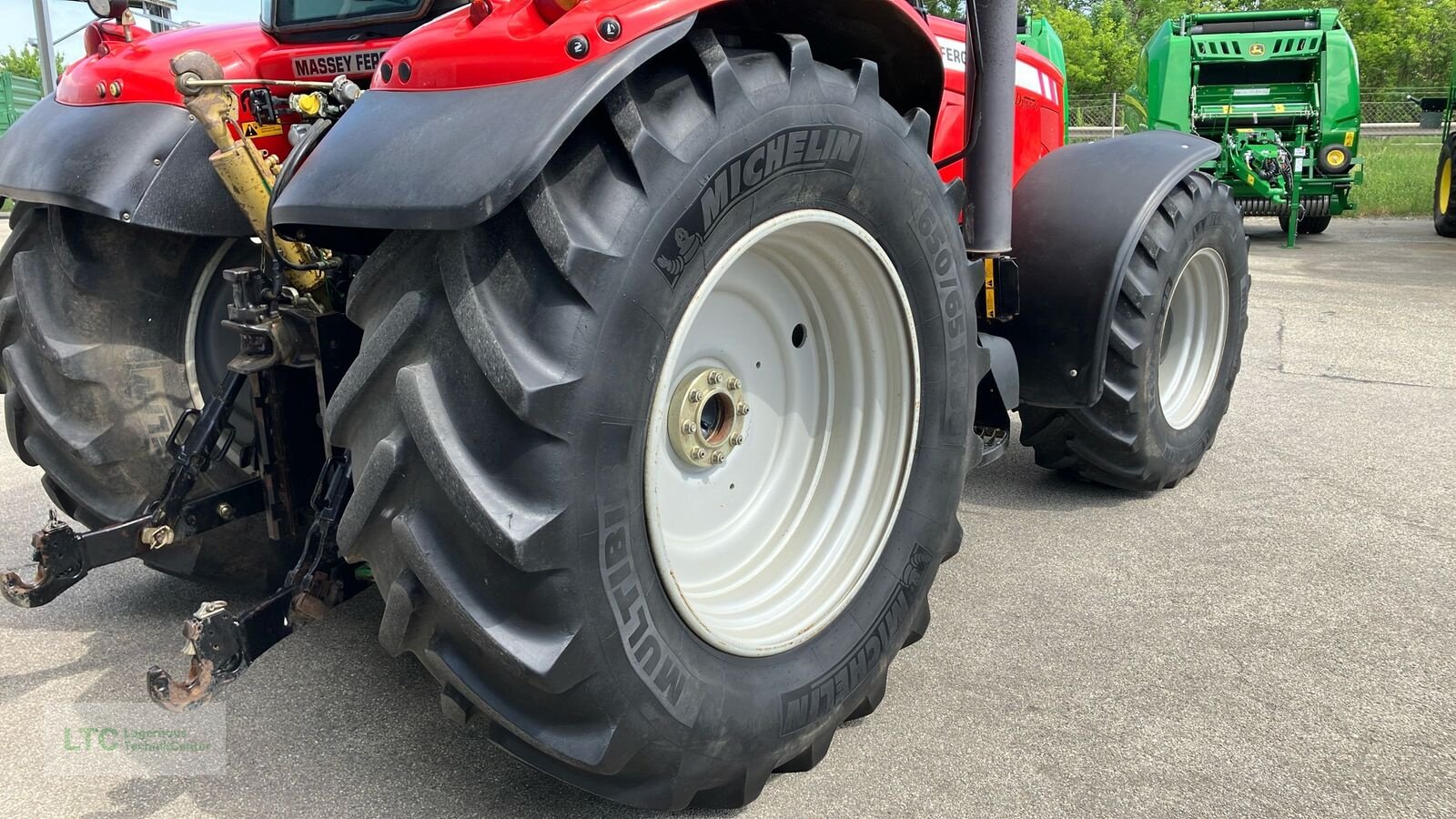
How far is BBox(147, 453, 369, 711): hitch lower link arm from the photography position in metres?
1.85

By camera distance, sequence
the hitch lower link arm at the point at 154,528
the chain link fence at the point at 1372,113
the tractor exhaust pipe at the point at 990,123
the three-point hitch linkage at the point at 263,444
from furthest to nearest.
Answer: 1. the chain link fence at the point at 1372,113
2. the tractor exhaust pipe at the point at 990,123
3. the hitch lower link arm at the point at 154,528
4. the three-point hitch linkage at the point at 263,444

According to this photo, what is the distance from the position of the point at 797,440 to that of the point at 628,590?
83cm

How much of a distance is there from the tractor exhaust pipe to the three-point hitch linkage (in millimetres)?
1450

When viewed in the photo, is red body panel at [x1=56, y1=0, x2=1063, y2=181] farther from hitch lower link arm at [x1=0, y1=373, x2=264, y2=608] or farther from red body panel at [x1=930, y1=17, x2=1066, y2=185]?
hitch lower link arm at [x1=0, y1=373, x2=264, y2=608]

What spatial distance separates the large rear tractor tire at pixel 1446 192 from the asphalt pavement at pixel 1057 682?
9.81 meters

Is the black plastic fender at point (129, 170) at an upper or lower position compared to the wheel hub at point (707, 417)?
upper

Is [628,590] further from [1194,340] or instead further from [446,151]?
[1194,340]

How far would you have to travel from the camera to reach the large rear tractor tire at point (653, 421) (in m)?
1.63

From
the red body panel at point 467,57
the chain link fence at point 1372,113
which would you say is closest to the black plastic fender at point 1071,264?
the red body panel at point 467,57

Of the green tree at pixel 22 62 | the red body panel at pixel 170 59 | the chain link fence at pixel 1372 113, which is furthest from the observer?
the green tree at pixel 22 62

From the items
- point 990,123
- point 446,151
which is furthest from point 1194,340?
point 446,151

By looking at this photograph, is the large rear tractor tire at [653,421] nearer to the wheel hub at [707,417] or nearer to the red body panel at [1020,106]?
the wheel hub at [707,417]

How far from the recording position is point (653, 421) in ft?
5.81

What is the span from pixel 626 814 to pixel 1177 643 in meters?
1.47
